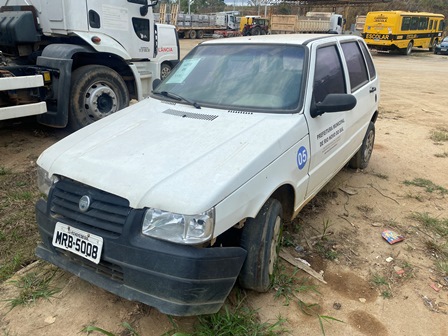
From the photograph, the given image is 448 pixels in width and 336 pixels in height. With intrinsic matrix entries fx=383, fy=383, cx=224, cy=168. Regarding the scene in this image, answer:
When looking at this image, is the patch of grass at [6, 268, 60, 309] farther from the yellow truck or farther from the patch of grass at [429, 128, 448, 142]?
the yellow truck

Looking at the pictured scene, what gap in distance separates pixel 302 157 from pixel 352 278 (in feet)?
3.49

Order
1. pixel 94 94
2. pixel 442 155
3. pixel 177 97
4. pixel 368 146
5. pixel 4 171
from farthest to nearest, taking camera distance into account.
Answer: pixel 442 155
pixel 94 94
pixel 368 146
pixel 4 171
pixel 177 97

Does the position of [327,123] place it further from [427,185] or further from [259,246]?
[427,185]

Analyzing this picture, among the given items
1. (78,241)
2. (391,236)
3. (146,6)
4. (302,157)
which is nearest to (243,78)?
(302,157)

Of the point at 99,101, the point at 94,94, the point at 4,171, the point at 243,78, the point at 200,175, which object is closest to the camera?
the point at 200,175

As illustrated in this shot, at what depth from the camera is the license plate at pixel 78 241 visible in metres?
2.26

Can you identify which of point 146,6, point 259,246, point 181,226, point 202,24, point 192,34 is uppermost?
point 146,6

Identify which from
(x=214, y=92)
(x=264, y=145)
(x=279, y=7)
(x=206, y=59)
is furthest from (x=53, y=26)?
(x=279, y=7)

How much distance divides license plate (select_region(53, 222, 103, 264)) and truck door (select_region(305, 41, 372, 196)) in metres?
1.80

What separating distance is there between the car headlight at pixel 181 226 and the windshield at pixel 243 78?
132 cm

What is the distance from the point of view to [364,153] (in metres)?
5.17

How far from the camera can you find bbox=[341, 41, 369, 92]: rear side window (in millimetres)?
4172

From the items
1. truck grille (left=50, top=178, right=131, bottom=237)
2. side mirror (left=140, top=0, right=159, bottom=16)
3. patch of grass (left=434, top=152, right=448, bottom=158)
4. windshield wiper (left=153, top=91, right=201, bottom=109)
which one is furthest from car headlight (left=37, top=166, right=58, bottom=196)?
patch of grass (left=434, top=152, right=448, bottom=158)

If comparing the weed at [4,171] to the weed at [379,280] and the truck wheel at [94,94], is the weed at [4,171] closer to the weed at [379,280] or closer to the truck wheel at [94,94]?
the truck wheel at [94,94]
